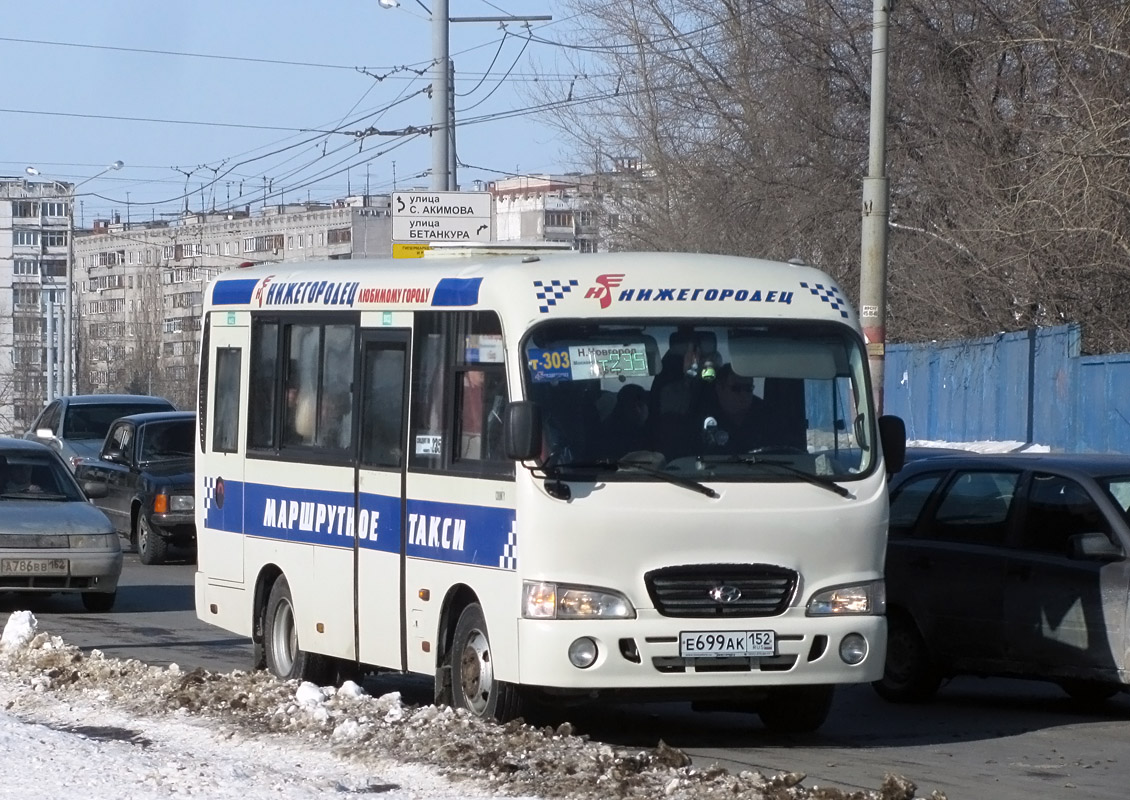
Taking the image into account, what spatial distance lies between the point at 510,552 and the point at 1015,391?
17.0m

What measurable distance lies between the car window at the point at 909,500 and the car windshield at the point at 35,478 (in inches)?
337

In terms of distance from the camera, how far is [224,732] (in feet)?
29.7

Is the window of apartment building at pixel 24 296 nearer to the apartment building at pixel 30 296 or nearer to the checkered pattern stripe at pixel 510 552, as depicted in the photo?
the apartment building at pixel 30 296

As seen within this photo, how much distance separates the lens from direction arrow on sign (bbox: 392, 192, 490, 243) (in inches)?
904

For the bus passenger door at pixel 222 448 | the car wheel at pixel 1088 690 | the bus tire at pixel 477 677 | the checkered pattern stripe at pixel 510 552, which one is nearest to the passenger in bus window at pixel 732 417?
the checkered pattern stripe at pixel 510 552

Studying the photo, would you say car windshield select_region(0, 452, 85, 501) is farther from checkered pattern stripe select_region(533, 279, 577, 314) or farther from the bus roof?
checkered pattern stripe select_region(533, 279, 577, 314)

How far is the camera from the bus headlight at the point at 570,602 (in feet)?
29.1

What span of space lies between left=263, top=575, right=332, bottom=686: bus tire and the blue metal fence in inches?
501

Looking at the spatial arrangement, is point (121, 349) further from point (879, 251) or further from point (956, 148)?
point (879, 251)

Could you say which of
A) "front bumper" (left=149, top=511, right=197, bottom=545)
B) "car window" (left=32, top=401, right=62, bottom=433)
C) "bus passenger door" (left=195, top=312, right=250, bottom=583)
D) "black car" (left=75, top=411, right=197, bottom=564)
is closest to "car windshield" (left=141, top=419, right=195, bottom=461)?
"black car" (left=75, top=411, right=197, bottom=564)

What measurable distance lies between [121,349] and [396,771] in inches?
3187

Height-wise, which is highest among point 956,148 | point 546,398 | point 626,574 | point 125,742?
point 956,148

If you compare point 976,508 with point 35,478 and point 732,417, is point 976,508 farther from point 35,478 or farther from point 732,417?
point 35,478

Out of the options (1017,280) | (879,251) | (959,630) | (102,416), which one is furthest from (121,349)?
(959,630)
